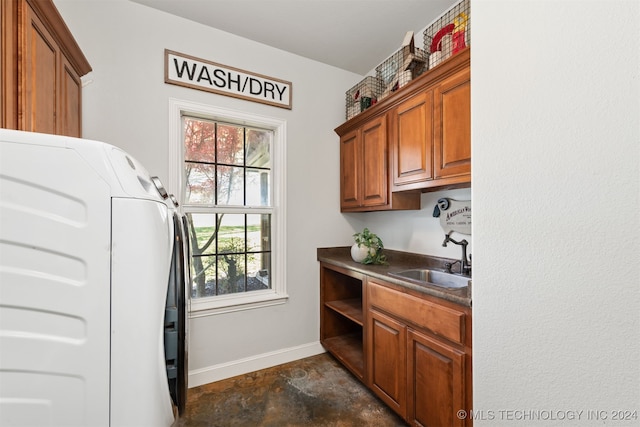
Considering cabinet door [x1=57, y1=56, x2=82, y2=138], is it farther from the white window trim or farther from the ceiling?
the ceiling

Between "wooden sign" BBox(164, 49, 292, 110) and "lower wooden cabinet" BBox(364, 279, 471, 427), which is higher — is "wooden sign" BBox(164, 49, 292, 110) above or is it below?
above

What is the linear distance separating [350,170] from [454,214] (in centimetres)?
99

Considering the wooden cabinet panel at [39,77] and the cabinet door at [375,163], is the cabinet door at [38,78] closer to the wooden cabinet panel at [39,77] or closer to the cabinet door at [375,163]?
the wooden cabinet panel at [39,77]

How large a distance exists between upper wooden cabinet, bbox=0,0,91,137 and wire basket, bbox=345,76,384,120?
1.94m

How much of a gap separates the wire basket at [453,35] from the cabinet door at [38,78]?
75.3 inches

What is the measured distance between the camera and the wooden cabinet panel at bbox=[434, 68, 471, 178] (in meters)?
1.45

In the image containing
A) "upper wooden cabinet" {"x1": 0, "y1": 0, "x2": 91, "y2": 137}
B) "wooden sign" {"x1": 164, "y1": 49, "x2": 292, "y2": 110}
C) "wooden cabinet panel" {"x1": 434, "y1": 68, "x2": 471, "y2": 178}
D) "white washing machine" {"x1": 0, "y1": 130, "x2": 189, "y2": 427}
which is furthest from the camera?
"wooden sign" {"x1": 164, "y1": 49, "x2": 292, "y2": 110}

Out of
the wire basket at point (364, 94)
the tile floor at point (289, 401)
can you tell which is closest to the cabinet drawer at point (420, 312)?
the tile floor at point (289, 401)

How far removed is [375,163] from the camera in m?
2.16

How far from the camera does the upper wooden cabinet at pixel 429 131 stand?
1.47 metres

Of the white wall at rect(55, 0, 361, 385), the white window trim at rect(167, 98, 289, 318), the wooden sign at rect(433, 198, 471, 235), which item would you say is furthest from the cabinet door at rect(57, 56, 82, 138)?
the wooden sign at rect(433, 198, 471, 235)

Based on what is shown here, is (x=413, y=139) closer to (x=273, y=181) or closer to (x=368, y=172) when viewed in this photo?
(x=368, y=172)

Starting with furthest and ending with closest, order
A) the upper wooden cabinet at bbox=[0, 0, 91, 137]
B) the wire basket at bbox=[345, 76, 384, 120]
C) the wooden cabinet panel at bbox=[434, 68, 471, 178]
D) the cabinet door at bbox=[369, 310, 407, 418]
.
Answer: the wire basket at bbox=[345, 76, 384, 120]
the cabinet door at bbox=[369, 310, 407, 418]
the wooden cabinet panel at bbox=[434, 68, 471, 178]
the upper wooden cabinet at bbox=[0, 0, 91, 137]

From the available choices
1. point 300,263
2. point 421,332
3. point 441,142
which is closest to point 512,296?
point 421,332
